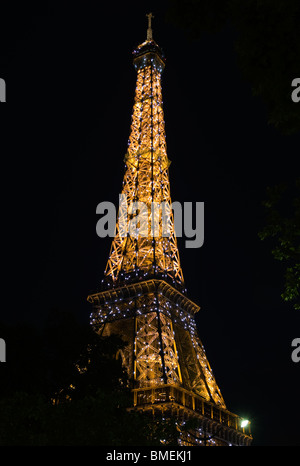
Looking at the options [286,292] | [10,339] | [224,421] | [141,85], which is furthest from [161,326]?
[141,85]

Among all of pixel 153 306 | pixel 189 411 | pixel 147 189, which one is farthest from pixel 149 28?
pixel 189 411

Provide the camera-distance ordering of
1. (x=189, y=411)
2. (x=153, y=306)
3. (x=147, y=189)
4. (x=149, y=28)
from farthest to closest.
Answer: (x=149, y=28) < (x=147, y=189) < (x=153, y=306) < (x=189, y=411)

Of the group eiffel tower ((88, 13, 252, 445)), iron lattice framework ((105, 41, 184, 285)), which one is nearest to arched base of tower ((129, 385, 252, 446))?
eiffel tower ((88, 13, 252, 445))

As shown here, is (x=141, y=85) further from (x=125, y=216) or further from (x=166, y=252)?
(x=166, y=252)

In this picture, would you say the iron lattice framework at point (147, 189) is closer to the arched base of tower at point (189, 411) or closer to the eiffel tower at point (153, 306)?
the eiffel tower at point (153, 306)

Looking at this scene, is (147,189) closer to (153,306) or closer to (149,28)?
(153,306)

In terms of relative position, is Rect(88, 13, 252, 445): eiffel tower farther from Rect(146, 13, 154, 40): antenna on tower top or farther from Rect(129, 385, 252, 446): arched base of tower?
Rect(146, 13, 154, 40): antenna on tower top
